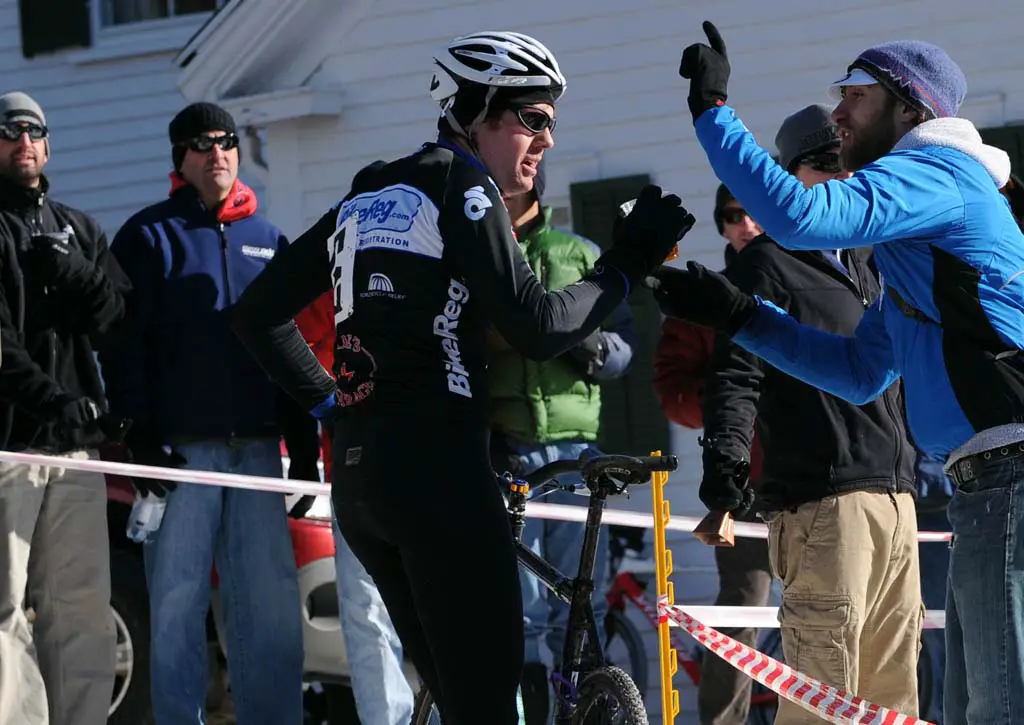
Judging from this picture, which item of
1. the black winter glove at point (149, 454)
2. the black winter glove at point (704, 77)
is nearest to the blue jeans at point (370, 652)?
the black winter glove at point (149, 454)

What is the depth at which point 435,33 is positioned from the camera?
10773 millimetres

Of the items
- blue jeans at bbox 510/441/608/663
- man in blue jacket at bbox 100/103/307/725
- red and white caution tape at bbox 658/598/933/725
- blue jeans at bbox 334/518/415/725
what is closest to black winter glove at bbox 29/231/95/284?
man in blue jacket at bbox 100/103/307/725

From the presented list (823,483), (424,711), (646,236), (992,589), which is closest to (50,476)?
(424,711)

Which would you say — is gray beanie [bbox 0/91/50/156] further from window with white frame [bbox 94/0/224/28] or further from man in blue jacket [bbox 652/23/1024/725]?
window with white frame [bbox 94/0/224/28]

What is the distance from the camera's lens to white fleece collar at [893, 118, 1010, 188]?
4.24 metres

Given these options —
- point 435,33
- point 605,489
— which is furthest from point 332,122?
point 605,489

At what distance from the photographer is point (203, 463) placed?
22.9 feet

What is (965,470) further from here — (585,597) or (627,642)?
(627,642)

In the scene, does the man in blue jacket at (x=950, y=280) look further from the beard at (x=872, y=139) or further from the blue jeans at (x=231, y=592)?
the blue jeans at (x=231, y=592)

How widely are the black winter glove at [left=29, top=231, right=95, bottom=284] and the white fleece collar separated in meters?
3.54

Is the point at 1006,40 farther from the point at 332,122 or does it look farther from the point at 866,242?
the point at 866,242

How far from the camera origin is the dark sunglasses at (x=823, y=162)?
19.1 ft

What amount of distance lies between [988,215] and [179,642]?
380 centimetres

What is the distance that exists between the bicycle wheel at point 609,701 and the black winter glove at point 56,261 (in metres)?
2.80
